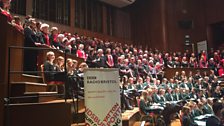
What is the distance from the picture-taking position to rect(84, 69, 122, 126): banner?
2832mm

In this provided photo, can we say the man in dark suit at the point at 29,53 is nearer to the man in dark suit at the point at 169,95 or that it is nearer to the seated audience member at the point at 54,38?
the seated audience member at the point at 54,38

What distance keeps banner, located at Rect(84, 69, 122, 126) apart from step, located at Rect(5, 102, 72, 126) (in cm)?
70

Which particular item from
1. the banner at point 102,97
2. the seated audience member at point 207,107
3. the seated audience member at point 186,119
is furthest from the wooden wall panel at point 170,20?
the banner at point 102,97

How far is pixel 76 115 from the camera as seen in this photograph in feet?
13.9

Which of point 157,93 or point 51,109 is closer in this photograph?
point 51,109

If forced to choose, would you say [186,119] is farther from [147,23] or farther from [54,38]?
[147,23]

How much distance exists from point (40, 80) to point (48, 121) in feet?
4.98

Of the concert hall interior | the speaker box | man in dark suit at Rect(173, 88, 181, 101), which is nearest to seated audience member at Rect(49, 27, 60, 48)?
the concert hall interior

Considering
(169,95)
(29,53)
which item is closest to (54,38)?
(29,53)

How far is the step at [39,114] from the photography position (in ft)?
10.5

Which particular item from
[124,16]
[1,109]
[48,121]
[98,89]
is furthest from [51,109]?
[124,16]

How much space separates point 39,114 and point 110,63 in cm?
561

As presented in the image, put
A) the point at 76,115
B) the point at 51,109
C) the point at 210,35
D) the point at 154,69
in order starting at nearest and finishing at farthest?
the point at 51,109 < the point at 76,115 < the point at 154,69 < the point at 210,35

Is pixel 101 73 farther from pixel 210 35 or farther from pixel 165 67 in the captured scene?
pixel 210 35
